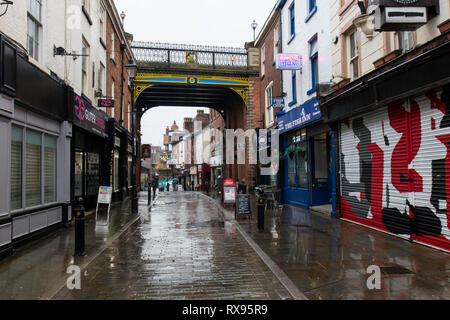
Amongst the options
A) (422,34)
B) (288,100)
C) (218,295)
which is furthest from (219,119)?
(218,295)

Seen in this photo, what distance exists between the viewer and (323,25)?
13195 mm

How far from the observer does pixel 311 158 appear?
49.1ft

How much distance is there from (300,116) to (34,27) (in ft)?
34.8

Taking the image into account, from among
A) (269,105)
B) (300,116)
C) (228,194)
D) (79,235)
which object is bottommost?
(79,235)

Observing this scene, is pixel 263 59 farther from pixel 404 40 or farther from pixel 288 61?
pixel 404 40

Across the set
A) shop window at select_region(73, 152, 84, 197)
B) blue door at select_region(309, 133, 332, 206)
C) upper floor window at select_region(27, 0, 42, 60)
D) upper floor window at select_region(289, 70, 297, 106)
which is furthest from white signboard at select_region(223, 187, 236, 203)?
upper floor window at select_region(27, 0, 42, 60)

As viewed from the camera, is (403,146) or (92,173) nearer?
(403,146)

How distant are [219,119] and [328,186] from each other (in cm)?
2861

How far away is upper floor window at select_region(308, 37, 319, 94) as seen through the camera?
46.5 ft

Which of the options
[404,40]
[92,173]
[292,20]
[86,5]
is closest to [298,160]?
[292,20]

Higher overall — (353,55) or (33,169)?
(353,55)

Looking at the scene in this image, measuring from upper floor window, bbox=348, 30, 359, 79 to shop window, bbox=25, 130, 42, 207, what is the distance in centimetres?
989

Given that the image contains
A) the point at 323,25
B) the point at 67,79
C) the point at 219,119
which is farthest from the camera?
the point at 219,119
